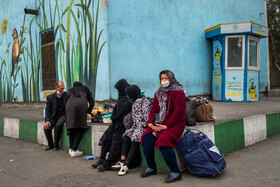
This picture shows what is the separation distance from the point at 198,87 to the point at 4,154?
277 inches

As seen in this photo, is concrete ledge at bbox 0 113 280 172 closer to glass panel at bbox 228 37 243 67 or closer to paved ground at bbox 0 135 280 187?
paved ground at bbox 0 135 280 187

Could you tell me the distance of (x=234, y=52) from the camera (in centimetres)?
952

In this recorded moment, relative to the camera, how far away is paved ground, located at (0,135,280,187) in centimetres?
333

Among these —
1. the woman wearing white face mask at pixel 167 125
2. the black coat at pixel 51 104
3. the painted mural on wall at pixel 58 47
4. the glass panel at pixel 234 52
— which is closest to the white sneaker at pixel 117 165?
the woman wearing white face mask at pixel 167 125

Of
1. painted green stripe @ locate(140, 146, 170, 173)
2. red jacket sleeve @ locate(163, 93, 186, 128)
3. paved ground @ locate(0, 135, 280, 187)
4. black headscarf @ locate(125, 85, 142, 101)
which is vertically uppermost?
black headscarf @ locate(125, 85, 142, 101)

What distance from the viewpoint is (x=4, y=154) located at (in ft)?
17.7

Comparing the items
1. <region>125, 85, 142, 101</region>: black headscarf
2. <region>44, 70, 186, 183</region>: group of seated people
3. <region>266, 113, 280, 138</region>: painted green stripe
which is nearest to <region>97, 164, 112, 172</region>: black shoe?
<region>44, 70, 186, 183</region>: group of seated people

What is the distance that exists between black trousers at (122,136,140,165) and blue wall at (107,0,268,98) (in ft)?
11.8

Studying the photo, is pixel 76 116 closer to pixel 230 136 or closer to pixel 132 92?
pixel 132 92

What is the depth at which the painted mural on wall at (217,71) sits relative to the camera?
382 inches

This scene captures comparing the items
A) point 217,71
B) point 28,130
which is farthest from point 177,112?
point 217,71

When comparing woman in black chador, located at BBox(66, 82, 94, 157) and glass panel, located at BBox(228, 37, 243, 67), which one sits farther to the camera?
glass panel, located at BBox(228, 37, 243, 67)

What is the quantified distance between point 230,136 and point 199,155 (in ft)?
5.19

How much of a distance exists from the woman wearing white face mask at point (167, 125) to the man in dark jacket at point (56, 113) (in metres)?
2.59
